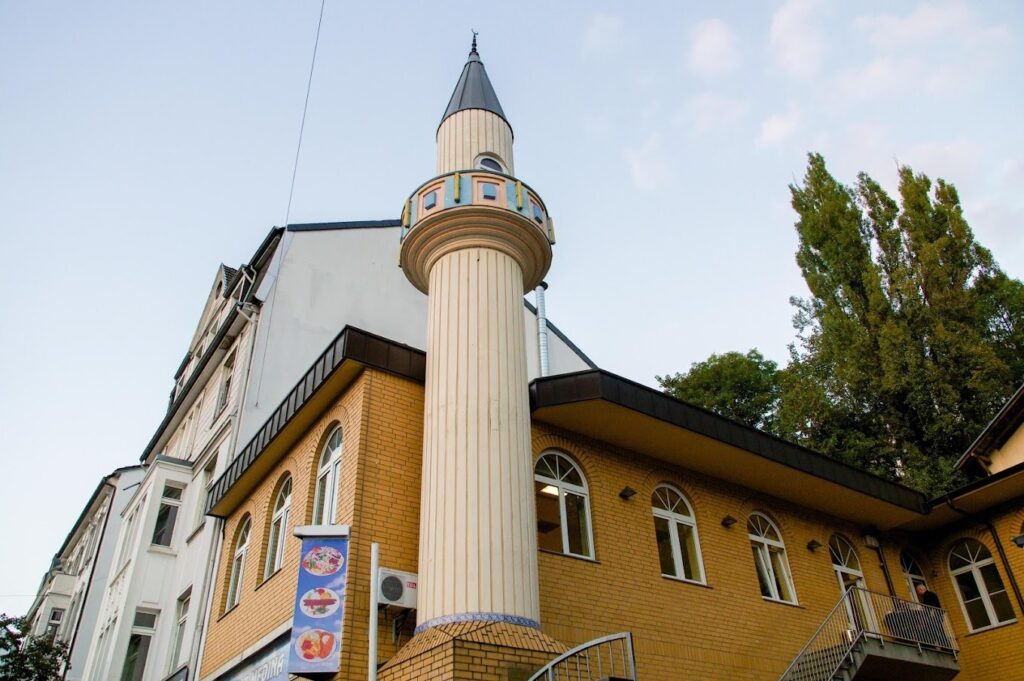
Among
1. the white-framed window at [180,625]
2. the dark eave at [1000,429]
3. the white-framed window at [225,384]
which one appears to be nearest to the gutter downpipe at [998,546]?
the dark eave at [1000,429]

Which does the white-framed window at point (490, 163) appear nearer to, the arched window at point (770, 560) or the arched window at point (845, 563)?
the arched window at point (770, 560)

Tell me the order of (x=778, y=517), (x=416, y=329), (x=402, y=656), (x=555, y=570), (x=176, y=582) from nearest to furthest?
1. (x=402, y=656)
2. (x=555, y=570)
3. (x=778, y=517)
4. (x=176, y=582)
5. (x=416, y=329)

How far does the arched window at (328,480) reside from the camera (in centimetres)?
1116

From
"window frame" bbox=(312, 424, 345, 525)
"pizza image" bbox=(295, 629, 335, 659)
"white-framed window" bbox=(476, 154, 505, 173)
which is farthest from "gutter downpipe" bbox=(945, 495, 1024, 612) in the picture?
"pizza image" bbox=(295, 629, 335, 659)

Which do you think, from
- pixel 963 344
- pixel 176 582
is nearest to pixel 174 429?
pixel 176 582

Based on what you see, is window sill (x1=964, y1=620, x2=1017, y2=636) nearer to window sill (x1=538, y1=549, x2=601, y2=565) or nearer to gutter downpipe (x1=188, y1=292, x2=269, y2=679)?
window sill (x1=538, y1=549, x2=601, y2=565)

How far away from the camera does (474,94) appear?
14297 mm

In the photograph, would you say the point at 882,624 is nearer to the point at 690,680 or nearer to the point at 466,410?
the point at 690,680

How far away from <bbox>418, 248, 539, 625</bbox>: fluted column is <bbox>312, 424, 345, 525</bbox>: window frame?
1.70 m

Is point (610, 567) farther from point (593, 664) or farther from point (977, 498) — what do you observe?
point (977, 498)

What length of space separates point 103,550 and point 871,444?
22.3 m

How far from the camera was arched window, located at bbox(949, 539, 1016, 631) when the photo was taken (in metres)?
15.7

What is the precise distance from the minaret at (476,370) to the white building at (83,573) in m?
12.4

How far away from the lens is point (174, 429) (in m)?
23.0
